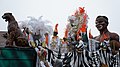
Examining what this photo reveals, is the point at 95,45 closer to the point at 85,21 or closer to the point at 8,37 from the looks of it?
the point at 85,21

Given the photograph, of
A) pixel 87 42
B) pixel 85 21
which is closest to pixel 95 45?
pixel 87 42

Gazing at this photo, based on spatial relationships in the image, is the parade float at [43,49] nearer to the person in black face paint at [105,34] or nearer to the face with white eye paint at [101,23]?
the person in black face paint at [105,34]

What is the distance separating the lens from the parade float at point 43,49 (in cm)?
366

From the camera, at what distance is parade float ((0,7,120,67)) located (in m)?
3.66

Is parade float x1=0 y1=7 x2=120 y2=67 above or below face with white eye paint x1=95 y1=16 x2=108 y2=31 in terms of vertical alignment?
below

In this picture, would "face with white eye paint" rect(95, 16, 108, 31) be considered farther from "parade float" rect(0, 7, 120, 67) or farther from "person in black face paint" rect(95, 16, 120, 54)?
"parade float" rect(0, 7, 120, 67)

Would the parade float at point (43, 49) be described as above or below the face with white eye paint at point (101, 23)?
below

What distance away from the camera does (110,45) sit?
151 inches

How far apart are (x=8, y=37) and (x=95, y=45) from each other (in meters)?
1.38

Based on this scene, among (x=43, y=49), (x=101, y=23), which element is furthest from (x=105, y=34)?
(x=43, y=49)

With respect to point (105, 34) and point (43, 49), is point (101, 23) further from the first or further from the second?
point (43, 49)

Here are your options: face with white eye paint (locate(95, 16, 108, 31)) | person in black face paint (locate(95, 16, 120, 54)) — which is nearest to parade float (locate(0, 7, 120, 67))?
person in black face paint (locate(95, 16, 120, 54))

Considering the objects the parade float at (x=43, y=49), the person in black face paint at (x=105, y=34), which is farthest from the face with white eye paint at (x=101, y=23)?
the parade float at (x=43, y=49)

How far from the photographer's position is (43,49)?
384cm
